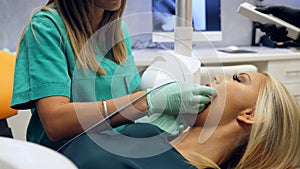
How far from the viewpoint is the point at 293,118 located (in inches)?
44.3

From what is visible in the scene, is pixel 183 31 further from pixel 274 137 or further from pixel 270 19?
pixel 274 137

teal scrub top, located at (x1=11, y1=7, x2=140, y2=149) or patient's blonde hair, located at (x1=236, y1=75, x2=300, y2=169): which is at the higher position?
teal scrub top, located at (x1=11, y1=7, x2=140, y2=149)

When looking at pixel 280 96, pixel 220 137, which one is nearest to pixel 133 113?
pixel 220 137

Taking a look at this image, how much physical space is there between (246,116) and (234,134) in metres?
0.08

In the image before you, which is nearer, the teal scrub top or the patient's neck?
the teal scrub top

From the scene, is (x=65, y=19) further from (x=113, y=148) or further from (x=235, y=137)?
(x=235, y=137)

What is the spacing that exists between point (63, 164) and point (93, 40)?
67 cm

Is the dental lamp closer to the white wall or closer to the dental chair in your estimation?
the dental chair

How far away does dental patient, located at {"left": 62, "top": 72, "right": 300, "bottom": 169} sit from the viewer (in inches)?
41.9

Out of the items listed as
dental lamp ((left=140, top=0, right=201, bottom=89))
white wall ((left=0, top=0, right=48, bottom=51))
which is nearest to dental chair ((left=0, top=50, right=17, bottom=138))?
dental lamp ((left=140, top=0, right=201, bottom=89))

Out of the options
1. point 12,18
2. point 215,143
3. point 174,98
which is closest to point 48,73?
point 174,98

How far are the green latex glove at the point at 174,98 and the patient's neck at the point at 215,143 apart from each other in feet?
0.73

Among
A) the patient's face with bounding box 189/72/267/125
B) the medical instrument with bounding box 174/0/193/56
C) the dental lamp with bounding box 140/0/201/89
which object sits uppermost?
the medical instrument with bounding box 174/0/193/56

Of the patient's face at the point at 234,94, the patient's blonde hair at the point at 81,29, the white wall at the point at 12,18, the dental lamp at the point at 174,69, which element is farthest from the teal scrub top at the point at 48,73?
the white wall at the point at 12,18
